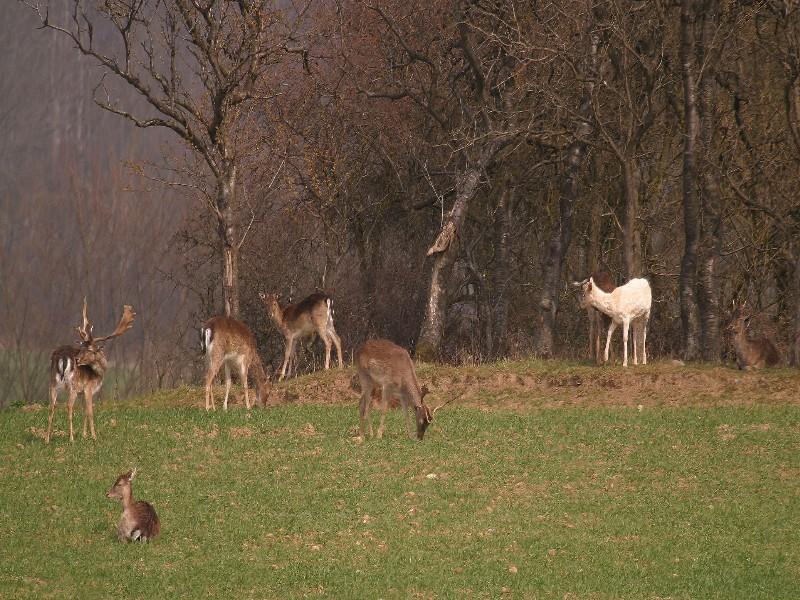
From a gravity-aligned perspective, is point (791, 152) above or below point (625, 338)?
above

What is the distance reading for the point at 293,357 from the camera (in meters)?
29.0

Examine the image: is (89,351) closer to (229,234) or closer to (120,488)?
(120,488)

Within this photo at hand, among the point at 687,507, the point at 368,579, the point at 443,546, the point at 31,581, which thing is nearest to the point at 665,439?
the point at 687,507

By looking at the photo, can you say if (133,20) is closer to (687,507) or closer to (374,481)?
(374,481)

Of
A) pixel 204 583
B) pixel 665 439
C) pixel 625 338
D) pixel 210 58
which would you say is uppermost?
pixel 210 58

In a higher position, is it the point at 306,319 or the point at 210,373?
the point at 306,319

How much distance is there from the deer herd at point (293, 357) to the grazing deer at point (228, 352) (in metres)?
0.02

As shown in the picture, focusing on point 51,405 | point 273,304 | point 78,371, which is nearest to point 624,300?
point 273,304

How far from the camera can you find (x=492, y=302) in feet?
105

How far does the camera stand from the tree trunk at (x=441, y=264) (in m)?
27.3

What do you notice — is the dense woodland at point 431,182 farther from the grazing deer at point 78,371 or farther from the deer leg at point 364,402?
the deer leg at point 364,402

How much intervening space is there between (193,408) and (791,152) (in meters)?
15.0

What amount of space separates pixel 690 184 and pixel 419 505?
41.6 ft

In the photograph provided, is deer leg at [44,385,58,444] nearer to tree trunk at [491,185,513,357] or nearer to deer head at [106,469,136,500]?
deer head at [106,469,136,500]
